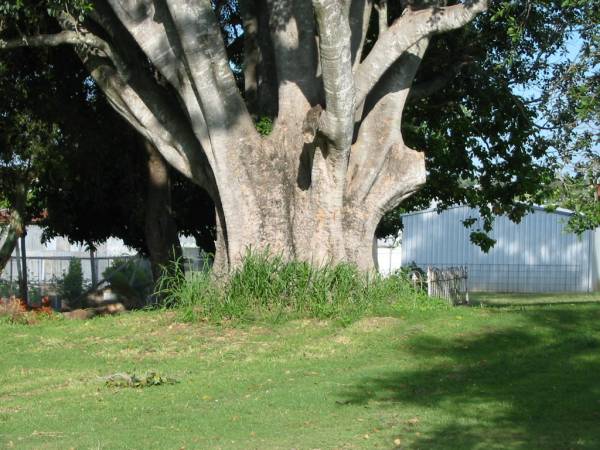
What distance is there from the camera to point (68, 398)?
34.0 ft

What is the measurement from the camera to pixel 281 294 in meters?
13.6

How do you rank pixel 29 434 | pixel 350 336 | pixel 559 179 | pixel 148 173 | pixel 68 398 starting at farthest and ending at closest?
pixel 148 173 → pixel 559 179 → pixel 350 336 → pixel 68 398 → pixel 29 434

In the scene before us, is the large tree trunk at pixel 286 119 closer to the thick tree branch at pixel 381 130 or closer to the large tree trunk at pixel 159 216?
the thick tree branch at pixel 381 130

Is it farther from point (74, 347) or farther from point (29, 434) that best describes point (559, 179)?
point (29, 434)

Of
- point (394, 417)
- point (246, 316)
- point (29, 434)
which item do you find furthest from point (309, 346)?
point (29, 434)

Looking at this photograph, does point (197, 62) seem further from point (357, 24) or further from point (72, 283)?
point (72, 283)

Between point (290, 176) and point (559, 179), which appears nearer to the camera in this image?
point (290, 176)

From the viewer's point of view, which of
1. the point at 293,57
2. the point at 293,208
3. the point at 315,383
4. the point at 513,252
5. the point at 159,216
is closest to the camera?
the point at 315,383

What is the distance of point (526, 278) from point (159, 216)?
81.6ft

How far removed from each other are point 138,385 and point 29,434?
6.56 feet

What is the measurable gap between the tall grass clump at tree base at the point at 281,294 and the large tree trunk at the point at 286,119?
425mm

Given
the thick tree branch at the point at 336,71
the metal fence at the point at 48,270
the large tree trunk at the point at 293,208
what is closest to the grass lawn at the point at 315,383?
the large tree trunk at the point at 293,208

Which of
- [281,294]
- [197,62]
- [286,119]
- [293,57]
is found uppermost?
[293,57]

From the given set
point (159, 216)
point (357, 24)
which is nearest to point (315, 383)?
point (357, 24)
